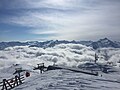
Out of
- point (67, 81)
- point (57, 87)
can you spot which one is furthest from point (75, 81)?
point (57, 87)

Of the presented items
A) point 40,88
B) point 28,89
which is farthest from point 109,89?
point 28,89

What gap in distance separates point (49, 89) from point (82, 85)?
3751 mm

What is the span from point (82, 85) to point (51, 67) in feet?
72.0

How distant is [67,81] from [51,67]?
1939 centimetres

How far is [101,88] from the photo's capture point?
23.4m

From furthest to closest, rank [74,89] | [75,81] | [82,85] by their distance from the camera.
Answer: [75,81], [82,85], [74,89]

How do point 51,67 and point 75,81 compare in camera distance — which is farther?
point 51,67

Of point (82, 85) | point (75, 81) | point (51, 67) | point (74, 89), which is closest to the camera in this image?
point (74, 89)

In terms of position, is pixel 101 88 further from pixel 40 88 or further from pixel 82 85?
pixel 40 88

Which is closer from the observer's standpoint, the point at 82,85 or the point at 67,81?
the point at 82,85

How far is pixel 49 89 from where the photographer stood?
22.8 meters

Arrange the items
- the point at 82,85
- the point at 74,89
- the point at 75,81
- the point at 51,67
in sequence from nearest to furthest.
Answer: the point at 74,89 < the point at 82,85 < the point at 75,81 < the point at 51,67

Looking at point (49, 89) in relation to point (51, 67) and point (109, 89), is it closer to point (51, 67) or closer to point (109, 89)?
point (109, 89)

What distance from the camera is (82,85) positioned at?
963 inches
